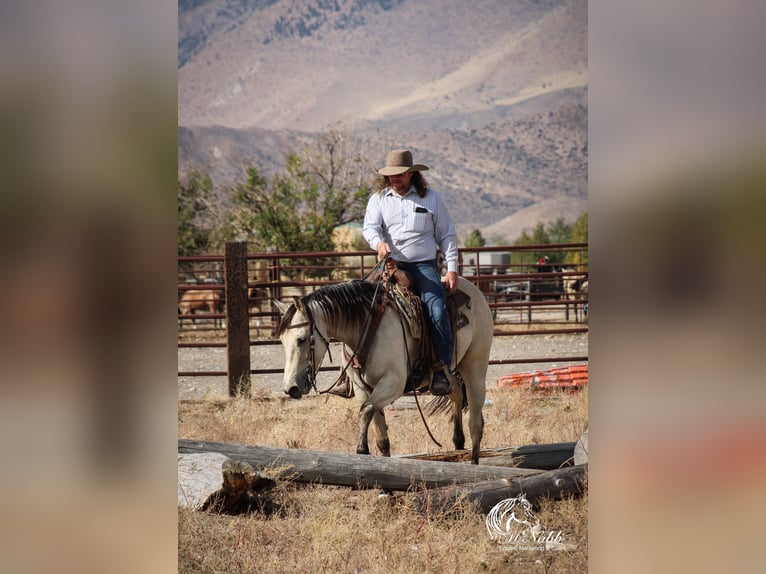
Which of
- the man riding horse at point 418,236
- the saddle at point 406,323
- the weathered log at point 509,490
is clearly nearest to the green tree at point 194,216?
the saddle at point 406,323

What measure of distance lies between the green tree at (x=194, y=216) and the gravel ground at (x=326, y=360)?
1014 centimetres

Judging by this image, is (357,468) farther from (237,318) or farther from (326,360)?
(326,360)

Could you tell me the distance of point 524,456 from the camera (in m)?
4.67

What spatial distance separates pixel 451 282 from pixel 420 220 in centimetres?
51

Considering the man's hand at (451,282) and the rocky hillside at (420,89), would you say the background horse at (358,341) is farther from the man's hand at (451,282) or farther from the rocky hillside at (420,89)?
the rocky hillside at (420,89)

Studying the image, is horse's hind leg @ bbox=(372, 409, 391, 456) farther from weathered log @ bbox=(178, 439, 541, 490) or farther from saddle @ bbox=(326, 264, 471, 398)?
weathered log @ bbox=(178, 439, 541, 490)

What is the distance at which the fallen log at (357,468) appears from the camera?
3828 millimetres

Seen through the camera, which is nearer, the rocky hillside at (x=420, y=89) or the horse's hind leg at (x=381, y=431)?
the horse's hind leg at (x=381, y=431)

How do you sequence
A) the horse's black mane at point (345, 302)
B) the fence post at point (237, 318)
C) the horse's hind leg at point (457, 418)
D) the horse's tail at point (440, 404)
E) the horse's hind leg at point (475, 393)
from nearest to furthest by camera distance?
the horse's black mane at point (345, 302) < the horse's hind leg at point (475, 393) < the horse's hind leg at point (457, 418) < the horse's tail at point (440, 404) < the fence post at point (237, 318)

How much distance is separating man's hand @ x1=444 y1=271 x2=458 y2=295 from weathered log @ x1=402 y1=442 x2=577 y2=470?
42.5 inches
